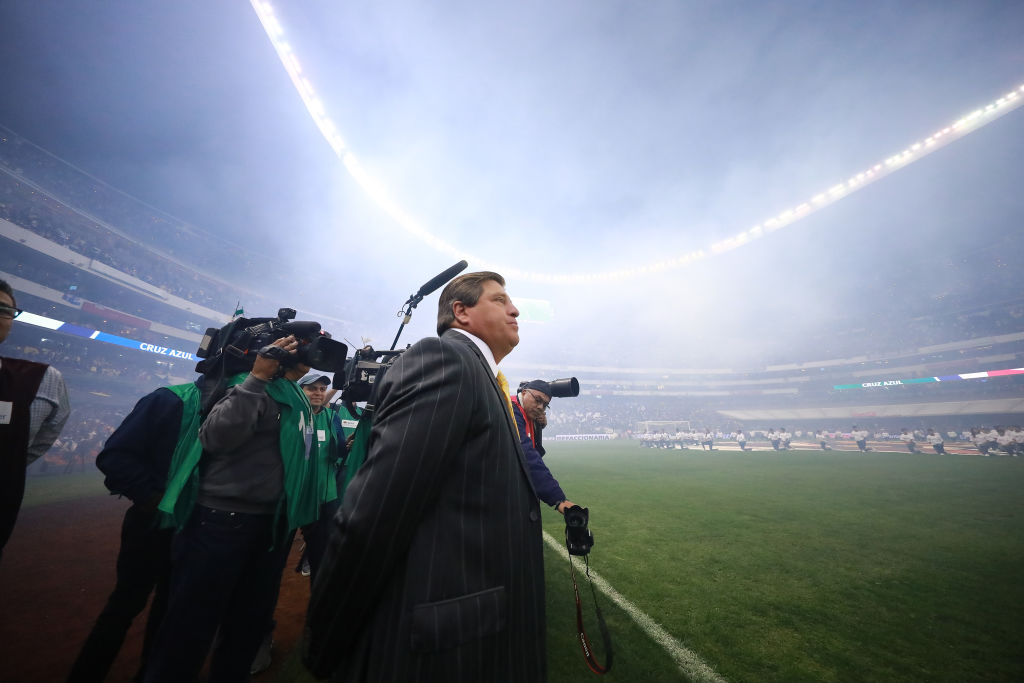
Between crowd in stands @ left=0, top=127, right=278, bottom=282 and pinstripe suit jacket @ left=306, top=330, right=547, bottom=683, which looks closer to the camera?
pinstripe suit jacket @ left=306, top=330, right=547, bottom=683

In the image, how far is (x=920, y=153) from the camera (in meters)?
31.5

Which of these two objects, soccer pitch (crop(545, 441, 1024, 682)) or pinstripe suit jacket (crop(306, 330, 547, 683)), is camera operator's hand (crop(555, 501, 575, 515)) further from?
soccer pitch (crop(545, 441, 1024, 682))

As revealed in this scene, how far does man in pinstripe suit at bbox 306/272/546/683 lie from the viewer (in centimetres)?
88

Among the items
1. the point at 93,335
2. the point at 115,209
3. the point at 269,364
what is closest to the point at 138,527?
the point at 269,364

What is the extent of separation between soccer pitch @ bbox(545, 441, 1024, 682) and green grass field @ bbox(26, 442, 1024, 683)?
2cm

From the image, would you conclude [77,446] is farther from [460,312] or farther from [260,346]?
[460,312]

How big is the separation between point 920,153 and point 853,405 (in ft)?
81.2

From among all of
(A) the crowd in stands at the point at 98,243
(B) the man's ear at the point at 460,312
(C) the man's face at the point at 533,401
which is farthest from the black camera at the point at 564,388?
(A) the crowd in stands at the point at 98,243

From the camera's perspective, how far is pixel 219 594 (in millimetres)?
1817

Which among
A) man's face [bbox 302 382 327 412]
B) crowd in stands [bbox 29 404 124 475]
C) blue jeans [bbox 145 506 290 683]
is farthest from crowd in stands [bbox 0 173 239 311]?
blue jeans [bbox 145 506 290 683]

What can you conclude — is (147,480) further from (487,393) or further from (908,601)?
(908,601)

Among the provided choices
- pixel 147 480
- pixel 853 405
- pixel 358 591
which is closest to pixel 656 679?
pixel 358 591

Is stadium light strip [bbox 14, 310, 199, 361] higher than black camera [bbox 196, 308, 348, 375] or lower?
higher

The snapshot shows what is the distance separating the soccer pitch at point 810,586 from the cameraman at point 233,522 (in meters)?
1.94
